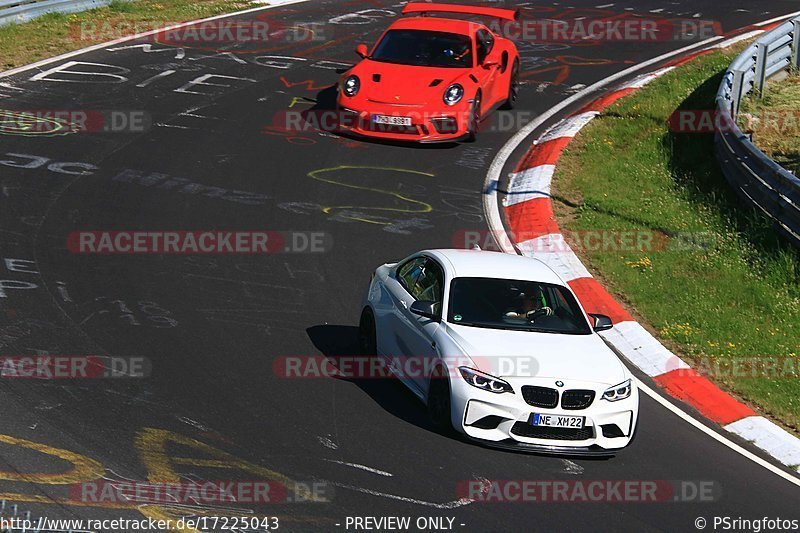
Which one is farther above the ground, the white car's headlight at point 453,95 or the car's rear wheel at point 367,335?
the white car's headlight at point 453,95

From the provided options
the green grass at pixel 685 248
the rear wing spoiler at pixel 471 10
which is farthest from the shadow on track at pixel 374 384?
the rear wing spoiler at pixel 471 10

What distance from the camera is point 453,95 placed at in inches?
681

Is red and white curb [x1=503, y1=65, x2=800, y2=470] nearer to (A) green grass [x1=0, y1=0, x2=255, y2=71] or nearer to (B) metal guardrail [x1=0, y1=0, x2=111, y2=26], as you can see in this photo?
(A) green grass [x1=0, y1=0, x2=255, y2=71]

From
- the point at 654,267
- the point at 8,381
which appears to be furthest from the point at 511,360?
the point at 654,267

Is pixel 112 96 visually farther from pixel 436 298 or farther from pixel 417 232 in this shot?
pixel 436 298

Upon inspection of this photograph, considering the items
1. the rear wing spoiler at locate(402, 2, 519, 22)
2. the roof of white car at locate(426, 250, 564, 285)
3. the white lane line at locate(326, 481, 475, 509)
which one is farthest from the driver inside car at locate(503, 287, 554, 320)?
the rear wing spoiler at locate(402, 2, 519, 22)

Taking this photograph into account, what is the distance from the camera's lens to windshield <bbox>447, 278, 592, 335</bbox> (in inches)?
387

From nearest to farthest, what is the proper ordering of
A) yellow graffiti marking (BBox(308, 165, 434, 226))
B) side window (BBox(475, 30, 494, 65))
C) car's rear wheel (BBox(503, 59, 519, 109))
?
yellow graffiti marking (BBox(308, 165, 434, 226))
side window (BBox(475, 30, 494, 65))
car's rear wheel (BBox(503, 59, 519, 109))

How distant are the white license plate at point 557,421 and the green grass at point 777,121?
9146 mm

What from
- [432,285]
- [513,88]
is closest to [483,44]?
[513,88]

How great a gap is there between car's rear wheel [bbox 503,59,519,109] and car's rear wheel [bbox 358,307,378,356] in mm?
9489

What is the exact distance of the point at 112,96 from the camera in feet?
61.6

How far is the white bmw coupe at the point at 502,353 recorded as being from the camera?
8.95m

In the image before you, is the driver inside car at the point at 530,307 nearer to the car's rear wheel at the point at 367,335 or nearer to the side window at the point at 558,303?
the side window at the point at 558,303
